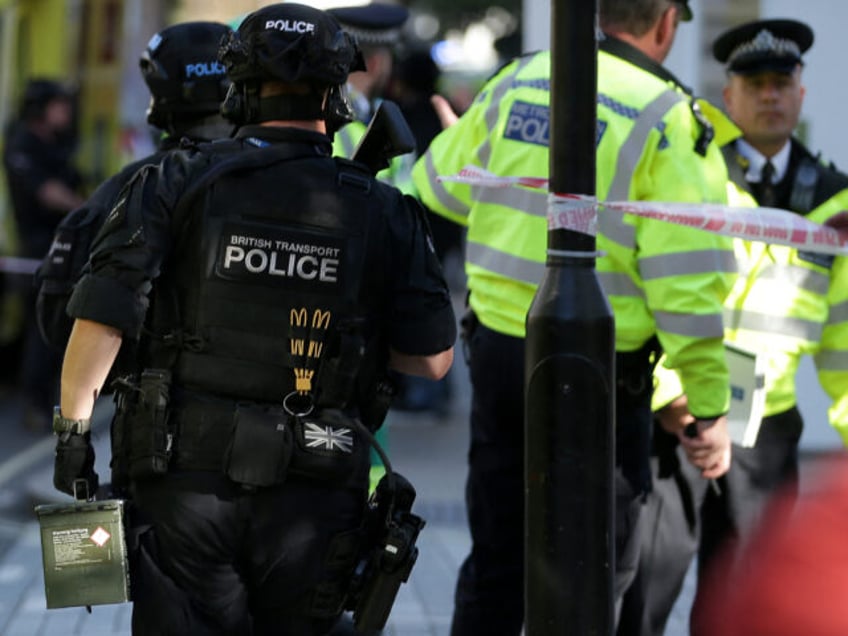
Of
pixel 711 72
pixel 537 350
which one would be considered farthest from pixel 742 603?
pixel 711 72

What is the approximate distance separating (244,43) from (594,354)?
1.05 m

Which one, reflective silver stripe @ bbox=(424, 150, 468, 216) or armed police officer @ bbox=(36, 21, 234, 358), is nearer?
armed police officer @ bbox=(36, 21, 234, 358)

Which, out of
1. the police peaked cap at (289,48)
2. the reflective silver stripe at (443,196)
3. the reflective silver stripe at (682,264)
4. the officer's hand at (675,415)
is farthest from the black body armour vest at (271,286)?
the officer's hand at (675,415)

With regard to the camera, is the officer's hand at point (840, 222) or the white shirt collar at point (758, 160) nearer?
the officer's hand at point (840, 222)

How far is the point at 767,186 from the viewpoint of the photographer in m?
5.18

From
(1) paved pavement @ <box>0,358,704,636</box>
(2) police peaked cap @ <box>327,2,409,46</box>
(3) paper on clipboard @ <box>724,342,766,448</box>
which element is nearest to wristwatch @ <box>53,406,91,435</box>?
(1) paved pavement @ <box>0,358,704,636</box>

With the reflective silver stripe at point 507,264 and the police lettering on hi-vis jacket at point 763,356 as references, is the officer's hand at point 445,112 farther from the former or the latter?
the police lettering on hi-vis jacket at point 763,356

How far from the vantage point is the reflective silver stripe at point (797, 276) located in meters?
5.00

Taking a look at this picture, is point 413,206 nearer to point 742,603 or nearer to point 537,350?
point 537,350

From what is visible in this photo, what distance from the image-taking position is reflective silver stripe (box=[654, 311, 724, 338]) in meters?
4.27

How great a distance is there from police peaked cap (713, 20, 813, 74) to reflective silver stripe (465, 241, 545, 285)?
4.23 feet

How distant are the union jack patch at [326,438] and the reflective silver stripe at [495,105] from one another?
46.3 inches

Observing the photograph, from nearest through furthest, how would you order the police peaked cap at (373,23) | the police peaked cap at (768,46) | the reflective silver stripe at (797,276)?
the reflective silver stripe at (797,276) → the police peaked cap at (768,46) → the police peaked cap at (373,23)

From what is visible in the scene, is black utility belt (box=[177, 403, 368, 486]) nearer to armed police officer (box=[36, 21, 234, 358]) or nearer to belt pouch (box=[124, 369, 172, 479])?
belt pouch (box=[124, 369, 172, 479])
